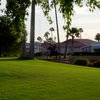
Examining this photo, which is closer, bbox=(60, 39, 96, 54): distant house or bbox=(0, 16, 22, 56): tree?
bbox=(0, 16, 22, 56): tree

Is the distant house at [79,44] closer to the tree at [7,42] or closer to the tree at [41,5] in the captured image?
the tree at [7,42]

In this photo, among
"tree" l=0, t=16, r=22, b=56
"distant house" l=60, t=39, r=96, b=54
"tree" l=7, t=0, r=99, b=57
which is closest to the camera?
"tree" l=7, t=0, r=99, b=57

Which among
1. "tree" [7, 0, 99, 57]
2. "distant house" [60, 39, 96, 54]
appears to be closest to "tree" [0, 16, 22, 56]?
"distant house" [60, 39, 96, 54]

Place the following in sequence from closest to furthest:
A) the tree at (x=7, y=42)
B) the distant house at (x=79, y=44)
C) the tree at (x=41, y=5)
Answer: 1. the tree at (x=41, y=5)
2. the tree at (x=7, y=42)
3. the distant house at (x=79, y=44)

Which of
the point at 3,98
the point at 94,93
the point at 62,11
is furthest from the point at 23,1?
the point at 94,93

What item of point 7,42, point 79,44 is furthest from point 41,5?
point 79,44

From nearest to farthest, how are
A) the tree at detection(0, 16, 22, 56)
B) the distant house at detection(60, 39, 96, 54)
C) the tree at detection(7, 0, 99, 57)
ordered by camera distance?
the tree at detection(7, 0, 99, 57) < the tree at detection(0, 16, 22, 56) < the distant house at detection(60, 39, 96, 54)

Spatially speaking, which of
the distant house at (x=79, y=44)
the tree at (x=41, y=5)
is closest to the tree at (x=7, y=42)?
the distant house at (x=79, y=44)

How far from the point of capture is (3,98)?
12.9 m

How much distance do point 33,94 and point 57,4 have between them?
3321 millimetres

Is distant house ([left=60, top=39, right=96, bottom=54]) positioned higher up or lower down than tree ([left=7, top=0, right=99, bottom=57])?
higher up

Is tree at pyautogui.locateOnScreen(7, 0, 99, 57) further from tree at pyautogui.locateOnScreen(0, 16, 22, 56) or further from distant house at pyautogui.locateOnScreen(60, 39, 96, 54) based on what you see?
distant house at pyautogui.locateOnScreen(60, 39, 96, 54)

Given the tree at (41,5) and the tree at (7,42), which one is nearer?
the tree at (41,5)

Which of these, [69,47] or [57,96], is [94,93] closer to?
[57,96]
